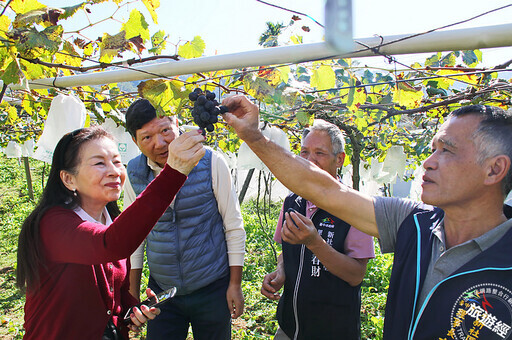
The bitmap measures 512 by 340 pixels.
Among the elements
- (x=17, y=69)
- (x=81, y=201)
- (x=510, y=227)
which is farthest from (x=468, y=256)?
(x=17, y=69)

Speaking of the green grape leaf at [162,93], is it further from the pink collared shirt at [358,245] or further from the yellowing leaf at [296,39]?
the pink collared shirt at [358,245]

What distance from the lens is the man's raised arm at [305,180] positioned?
1.38 metres

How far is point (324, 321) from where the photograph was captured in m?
1.80

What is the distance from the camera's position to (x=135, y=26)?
1432mm

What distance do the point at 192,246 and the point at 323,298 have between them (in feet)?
2.43

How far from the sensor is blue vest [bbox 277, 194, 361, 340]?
1.79 metres

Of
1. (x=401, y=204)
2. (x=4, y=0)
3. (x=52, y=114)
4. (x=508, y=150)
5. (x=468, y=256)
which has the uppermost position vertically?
(x=4, y=0)

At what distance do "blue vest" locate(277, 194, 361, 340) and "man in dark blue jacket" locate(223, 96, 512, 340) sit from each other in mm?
439

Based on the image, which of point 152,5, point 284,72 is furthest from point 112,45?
point 284,72

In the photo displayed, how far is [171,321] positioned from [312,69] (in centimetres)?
153

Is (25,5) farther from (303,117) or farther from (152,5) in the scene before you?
(303,117)

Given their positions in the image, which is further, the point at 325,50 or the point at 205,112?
the point at 205,112

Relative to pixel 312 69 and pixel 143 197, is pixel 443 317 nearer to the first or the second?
pixel 143 197

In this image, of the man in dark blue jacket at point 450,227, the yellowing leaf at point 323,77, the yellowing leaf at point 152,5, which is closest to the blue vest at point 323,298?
the man in dark blue jacket at point 450,227
